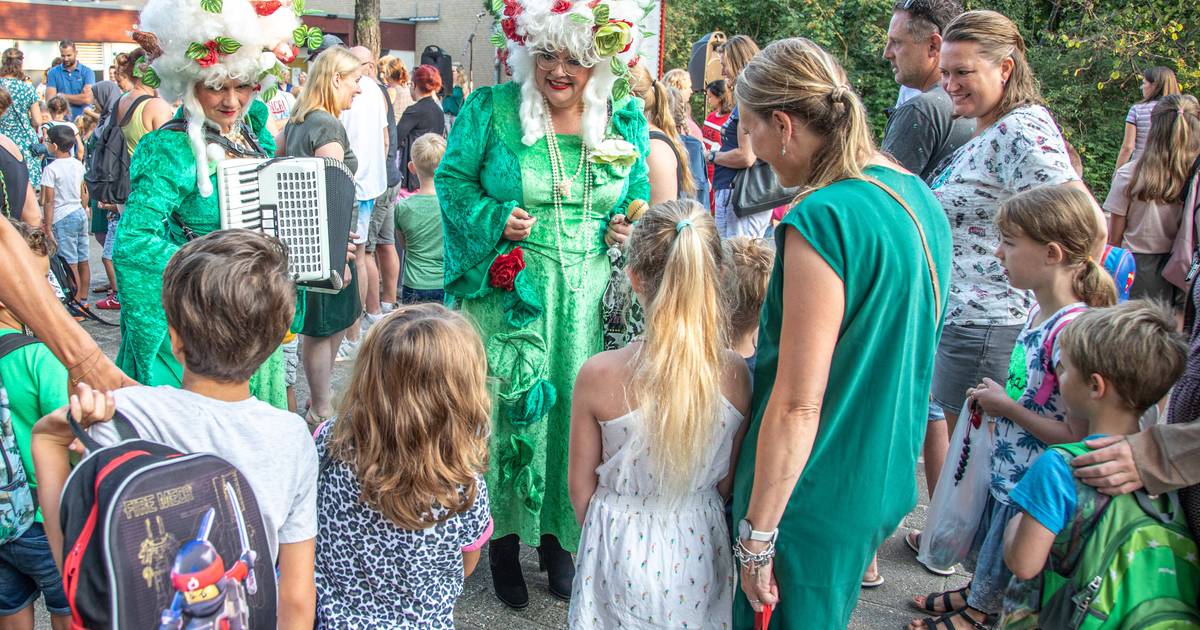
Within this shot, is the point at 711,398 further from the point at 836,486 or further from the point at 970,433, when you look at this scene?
the point at 970,433

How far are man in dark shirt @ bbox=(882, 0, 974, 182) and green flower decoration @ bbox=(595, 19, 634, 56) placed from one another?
A: 1.35 m

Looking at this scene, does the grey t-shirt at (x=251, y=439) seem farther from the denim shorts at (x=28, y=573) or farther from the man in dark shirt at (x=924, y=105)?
the man in dark shirt at (x=924, y=105)

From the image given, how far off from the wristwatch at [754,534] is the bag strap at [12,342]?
1.72 meters

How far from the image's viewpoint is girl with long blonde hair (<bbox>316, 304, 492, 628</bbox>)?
183 centimetres

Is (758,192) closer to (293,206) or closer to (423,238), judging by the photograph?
(423,238)

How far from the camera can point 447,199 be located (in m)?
3.05

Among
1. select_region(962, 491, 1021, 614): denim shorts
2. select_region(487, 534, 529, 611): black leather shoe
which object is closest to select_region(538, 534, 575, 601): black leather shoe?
select_region(487, 534, 529, 611): black leather shoe

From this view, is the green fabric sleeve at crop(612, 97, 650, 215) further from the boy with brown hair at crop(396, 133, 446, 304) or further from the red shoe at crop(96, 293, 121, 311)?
the red shoe at crop(96, 293, 121, 311)

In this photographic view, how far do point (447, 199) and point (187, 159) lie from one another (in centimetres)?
81

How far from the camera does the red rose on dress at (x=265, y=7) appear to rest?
276 cm

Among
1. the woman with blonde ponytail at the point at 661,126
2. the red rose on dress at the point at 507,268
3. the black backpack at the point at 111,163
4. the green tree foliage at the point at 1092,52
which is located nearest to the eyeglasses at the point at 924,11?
the woman with blonde ponytail at the point at 661,126

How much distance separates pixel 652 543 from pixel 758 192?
134 inches

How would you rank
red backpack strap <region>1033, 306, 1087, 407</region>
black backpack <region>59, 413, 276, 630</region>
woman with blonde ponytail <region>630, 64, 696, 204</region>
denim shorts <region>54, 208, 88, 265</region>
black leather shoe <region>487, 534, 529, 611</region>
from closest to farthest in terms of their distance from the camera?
black backpack <region>59, 413, 276, 630</region>, red backpack strap <region>1033, 306, 1087, 407</region>, black leather shoe <region>487, 534, 529, 611</region>, woman with blonde ponytail <region>630, 64, 696, 204</region>, denim shorts <region>54, 208, 88, 265</region>

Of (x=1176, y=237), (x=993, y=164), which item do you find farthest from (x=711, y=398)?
(x=1176, y=237)
